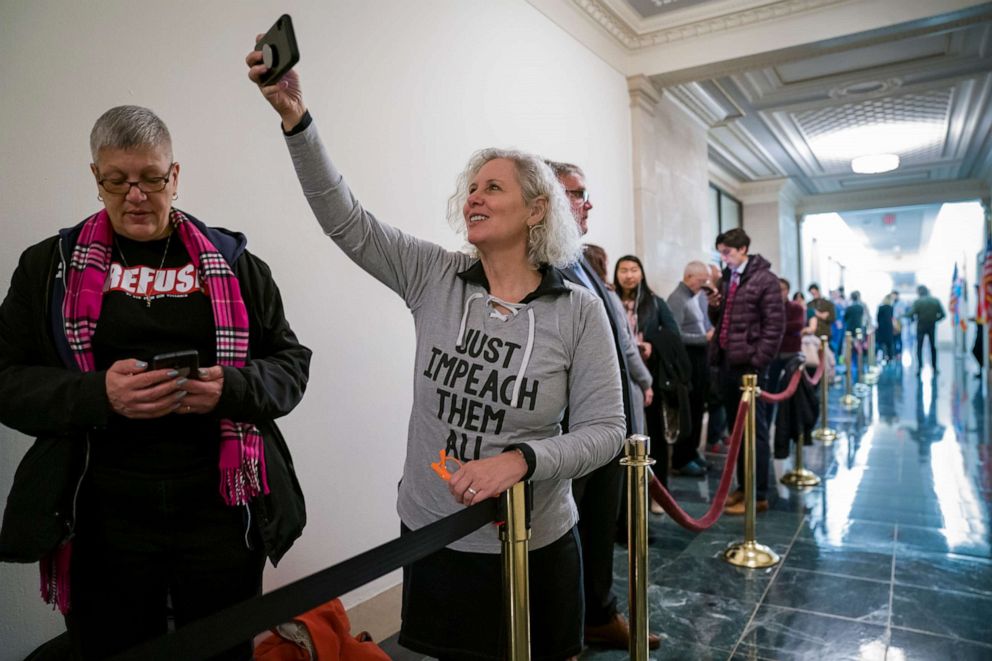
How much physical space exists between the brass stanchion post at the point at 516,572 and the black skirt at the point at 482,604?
0.06 meters

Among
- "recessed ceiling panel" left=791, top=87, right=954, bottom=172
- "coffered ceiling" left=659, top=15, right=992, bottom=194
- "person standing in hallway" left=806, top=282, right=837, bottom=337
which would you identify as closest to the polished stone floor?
"person standing in hallway" left=806, top=282, right=837, bottom=337

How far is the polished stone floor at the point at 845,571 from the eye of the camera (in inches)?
109

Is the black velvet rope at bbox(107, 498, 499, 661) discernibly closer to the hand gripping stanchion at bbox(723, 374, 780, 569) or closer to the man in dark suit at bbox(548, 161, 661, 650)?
the man in dark suit at bbox(548, 161, 661, 650)

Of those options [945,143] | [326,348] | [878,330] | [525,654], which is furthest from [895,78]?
[878,330]

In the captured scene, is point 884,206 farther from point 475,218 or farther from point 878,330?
point 475,218

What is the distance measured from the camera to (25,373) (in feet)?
4.63

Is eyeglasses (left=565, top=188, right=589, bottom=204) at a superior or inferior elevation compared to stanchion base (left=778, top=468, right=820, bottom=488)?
superior

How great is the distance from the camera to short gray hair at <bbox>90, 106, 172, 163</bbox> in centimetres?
147

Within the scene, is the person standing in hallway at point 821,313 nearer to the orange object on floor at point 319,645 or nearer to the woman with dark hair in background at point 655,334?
the woman with dark hair in background at point 655,334

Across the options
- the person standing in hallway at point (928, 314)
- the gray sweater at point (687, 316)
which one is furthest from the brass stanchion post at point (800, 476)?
the person standing in hallway at point (928, 314)

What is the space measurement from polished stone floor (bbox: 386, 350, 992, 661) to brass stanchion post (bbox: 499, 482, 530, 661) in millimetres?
1504

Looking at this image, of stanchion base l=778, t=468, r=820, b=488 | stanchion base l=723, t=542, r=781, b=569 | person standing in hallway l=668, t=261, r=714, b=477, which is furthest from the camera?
person standing in hallway l=668, t=261, r=714, b=477

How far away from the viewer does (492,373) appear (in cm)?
147

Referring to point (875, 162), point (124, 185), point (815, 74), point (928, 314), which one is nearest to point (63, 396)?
point (124, 185)
